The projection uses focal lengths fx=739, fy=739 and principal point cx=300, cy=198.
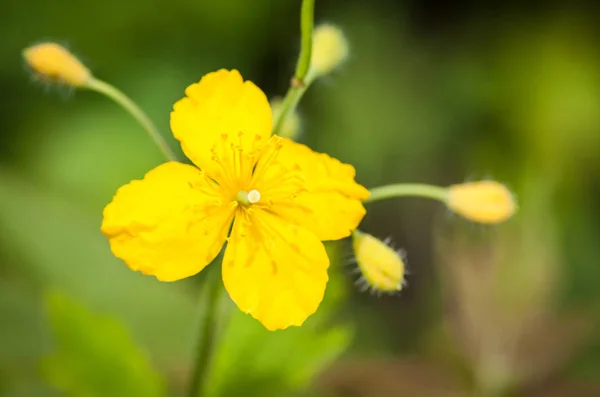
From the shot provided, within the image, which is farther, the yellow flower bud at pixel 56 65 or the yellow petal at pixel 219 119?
the yellow flower bud at pixel 56 65

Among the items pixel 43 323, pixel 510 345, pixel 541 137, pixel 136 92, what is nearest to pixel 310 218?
pixel 43 323

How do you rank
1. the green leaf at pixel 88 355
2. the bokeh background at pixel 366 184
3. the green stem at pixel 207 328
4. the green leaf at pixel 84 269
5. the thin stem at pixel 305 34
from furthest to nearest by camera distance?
the green leaf at pixel 84 269 → the bokeh background at pixel 366 184 → the green leaf at pixel 88 355 → the green stem at pixel 207 328 → the thin stem at pixel 305 34

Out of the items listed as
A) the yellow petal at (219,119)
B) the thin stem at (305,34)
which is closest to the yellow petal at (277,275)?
the yellow petal at (219,119)

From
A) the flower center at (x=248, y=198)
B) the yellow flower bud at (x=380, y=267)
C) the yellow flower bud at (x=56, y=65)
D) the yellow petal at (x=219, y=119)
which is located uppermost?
the yellow flower bud at (x=56, y=65)

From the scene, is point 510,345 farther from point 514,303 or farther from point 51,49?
point 51,49

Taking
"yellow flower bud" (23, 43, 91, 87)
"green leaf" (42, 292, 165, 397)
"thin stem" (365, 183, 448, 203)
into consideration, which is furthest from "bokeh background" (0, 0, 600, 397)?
"yellow flower bud" (23, 43, 91, 87)

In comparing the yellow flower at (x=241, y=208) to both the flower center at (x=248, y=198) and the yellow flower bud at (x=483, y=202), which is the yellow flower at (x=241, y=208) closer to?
the flower center at (x=248, y=198)

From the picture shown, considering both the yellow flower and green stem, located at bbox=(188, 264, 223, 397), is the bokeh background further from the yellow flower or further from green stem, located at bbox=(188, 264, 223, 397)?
the yellow flower

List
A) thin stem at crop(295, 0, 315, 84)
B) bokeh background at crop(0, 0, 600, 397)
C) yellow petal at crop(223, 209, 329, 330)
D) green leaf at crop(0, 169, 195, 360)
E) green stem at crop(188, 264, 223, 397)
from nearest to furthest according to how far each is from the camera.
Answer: thin stem at crop(295, 0, 315, 84)
yellow petal at crop(223, 209, 329, 330)
green stem at crop(188, 264, 223, 397)
bokeh background at crop(0, 0, 600, 397)
green leaf at crop(0, 169, 195, 360)
